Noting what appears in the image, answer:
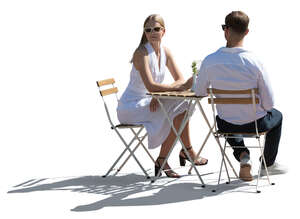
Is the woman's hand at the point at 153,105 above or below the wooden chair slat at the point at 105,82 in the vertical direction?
below

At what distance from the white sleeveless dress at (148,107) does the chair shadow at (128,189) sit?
1.57ft

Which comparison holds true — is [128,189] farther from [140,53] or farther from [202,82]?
[140,53]

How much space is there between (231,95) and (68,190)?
6.26 feet

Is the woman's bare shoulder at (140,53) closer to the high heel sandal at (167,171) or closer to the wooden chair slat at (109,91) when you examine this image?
the wooden chair slat at (109,91)

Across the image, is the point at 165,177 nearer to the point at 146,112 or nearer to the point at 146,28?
the point at 146,112

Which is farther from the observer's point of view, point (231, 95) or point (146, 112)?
point (146, 112)

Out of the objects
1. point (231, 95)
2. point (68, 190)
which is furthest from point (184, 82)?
point (68, 190)

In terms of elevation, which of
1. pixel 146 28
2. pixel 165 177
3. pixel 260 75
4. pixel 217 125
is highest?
pixel 146 28

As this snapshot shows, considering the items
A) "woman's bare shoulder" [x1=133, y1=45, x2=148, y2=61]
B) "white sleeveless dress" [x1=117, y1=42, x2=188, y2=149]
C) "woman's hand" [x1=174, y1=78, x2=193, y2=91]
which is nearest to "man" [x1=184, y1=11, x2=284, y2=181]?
"woman's hand" [x1=174, y1=78, x2=193, y2=91]

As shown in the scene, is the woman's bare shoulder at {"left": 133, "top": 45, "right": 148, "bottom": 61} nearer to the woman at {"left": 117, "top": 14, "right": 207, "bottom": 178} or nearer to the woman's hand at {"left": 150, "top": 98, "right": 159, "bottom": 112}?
the woman at {"left": 117, "top": 14, "right": 207, "bottom": 178}

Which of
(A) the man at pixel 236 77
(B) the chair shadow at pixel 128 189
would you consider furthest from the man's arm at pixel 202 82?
(B) the chair shadow at pixel 128 189

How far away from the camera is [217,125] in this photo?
765 centimetres

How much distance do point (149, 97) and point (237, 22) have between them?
54.7 inches

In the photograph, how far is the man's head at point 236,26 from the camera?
24.0 ft
